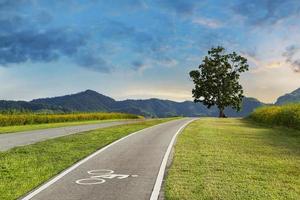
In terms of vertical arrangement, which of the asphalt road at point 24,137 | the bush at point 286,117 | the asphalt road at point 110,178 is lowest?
the asphalt road at point 110,178

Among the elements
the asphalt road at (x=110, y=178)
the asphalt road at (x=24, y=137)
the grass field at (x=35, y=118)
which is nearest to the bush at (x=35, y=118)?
the grass field at (x=35, y=118)

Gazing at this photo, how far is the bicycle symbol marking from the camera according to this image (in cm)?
1284

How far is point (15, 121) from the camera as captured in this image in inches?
2140

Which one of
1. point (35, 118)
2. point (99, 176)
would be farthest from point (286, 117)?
point (99, 176)

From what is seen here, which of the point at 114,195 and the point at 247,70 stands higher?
the point at 247,70

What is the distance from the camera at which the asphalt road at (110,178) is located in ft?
36.8

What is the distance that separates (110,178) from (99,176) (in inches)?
21.0

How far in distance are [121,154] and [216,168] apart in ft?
17.6

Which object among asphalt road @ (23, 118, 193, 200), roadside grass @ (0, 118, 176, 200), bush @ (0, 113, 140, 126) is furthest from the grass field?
asphalt road @ (23, 118, 193, 200)

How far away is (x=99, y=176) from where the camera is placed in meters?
13.8

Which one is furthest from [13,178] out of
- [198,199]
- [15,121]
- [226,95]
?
[226,95]

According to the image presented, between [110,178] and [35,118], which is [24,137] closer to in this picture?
[110,178]

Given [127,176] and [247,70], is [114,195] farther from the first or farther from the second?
[247,70]

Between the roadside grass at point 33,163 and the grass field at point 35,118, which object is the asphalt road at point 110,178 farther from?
the grass field at point 35,118
